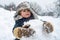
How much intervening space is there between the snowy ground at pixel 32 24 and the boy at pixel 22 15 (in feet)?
0.08

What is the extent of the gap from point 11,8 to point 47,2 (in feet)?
0.62

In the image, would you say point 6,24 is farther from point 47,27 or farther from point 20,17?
point 47,27

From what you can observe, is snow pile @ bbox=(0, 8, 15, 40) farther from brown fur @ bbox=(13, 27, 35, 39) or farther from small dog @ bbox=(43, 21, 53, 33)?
small dog @ bbox=(43, 21, 53, 33)

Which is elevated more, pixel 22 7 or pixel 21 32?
pixel 22 7

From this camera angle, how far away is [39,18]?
1.13 m

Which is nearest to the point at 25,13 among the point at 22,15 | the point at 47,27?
the point at 22,15

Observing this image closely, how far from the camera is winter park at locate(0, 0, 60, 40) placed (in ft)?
3.61

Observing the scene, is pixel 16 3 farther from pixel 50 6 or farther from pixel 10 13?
pixel 50 6

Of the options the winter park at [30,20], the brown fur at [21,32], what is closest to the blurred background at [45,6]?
the winter park at [30,20]

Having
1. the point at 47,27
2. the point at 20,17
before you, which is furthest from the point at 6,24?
the point at 47,27

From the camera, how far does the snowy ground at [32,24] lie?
3.65 feet

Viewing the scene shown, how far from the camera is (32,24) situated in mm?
1116

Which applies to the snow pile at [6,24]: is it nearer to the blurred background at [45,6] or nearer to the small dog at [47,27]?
the blurred background at [45,6]

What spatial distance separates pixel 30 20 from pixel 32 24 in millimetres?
24
